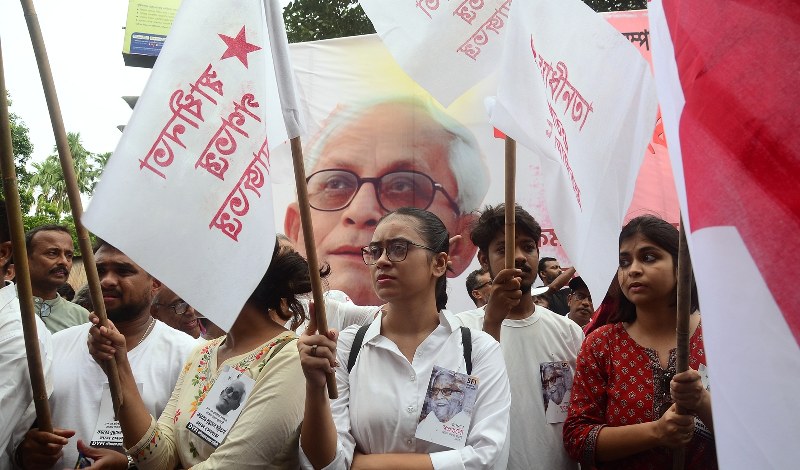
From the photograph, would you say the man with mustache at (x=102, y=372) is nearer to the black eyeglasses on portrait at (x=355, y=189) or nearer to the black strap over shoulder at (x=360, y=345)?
the black strap over shoulder at (x=360, y=345)

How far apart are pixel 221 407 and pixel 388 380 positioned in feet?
1.67

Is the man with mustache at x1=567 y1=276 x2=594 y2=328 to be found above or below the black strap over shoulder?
above

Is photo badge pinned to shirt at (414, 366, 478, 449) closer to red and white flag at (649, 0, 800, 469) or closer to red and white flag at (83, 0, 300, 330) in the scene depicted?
red and white flag at (83, 0, 300, 330)

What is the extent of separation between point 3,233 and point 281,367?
4.12ft

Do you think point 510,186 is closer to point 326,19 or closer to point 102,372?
point 102,372

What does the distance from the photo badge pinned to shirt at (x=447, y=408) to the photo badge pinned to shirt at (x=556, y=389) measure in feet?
1.82

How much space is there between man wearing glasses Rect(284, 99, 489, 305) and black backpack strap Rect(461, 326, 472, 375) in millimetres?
3634

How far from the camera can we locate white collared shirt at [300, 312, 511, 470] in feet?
7.94

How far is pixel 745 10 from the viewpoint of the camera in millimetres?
1440

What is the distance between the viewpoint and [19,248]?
7.34ft

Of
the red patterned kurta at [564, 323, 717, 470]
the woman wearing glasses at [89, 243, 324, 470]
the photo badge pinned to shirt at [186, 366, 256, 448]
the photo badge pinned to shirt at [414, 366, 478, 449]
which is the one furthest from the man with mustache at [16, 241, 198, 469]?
the red patterned kurta at [564, 323, 717, 470]

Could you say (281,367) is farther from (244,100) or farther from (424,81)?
(424,81)

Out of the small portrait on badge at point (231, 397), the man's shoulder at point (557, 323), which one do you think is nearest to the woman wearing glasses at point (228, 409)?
the small portrait on badge at point (231, 397)

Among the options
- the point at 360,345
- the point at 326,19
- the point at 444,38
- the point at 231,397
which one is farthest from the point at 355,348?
the point at 326,19
